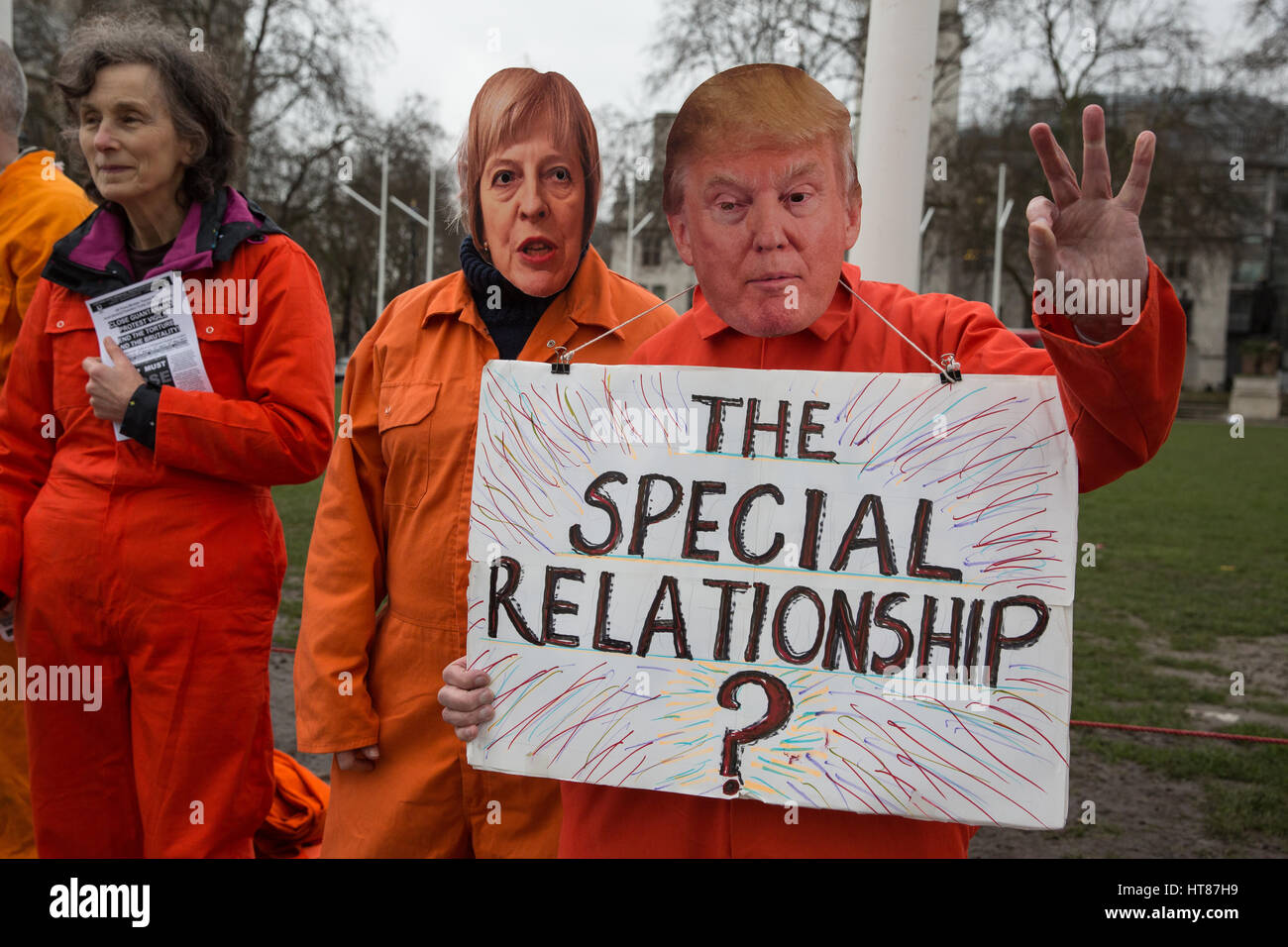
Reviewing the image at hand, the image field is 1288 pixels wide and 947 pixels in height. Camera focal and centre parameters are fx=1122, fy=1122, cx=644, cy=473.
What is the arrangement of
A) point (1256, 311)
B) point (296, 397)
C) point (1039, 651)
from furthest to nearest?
point (1256, 311) < point (296, 397) < point (1039, 651)

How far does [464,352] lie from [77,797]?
1.40 metres

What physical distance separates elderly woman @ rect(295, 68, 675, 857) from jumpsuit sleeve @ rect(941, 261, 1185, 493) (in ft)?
3.25

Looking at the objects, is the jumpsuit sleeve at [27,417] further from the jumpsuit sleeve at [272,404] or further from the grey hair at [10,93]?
the grey hair at [10,93]

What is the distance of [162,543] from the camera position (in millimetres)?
2504

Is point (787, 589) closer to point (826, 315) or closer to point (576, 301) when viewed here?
point (826, 315)

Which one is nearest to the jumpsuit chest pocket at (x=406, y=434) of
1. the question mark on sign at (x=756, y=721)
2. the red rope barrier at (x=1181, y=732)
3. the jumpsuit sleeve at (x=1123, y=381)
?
the question mark on sign at (x=756, y=721)

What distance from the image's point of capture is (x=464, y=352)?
92.3 inches

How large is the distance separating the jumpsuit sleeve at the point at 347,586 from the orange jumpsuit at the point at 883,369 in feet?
1.96

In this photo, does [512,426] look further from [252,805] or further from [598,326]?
[252,805]

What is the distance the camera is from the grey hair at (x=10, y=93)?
3.23 m


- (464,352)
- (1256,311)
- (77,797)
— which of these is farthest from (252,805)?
(1256,311)

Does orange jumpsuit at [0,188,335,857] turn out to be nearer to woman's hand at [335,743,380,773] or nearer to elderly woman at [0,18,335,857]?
elderly woman at [0,18,335,857]

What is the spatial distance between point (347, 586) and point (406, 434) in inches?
13.4

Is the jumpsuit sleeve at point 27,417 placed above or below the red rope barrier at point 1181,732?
above
